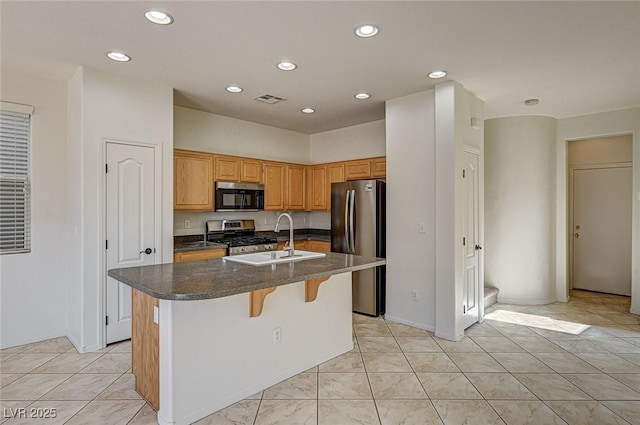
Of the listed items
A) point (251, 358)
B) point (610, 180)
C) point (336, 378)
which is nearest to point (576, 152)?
point (610, 180)

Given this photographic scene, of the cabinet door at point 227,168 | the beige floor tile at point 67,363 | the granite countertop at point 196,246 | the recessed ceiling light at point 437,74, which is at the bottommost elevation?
the beige floor tile at point 67,363

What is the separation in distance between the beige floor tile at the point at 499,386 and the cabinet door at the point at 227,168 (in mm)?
3696

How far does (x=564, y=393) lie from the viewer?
A: 265 centimetres

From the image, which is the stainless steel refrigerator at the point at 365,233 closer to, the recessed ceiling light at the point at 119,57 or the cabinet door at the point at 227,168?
the cabinet door at the point at 227,168

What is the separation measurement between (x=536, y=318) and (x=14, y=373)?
18.0 feet

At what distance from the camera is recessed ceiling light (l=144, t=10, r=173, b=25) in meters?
2.38

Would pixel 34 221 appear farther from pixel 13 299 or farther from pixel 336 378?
pixel 336 378

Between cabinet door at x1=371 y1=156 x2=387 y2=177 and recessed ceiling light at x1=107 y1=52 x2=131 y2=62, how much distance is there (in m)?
3.28

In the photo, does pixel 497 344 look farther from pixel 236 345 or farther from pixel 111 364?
pixel 111 364

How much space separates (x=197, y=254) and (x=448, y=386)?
3.04m

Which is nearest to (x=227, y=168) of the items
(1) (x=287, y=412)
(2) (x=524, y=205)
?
(1) (x=287, y=412)

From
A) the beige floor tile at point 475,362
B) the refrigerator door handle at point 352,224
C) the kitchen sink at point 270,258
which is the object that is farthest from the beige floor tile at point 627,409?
the refrigerator door handle at point 352,224

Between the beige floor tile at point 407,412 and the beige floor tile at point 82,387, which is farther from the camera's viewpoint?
the beige floor tile at point 82,387

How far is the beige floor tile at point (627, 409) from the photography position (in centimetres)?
233
